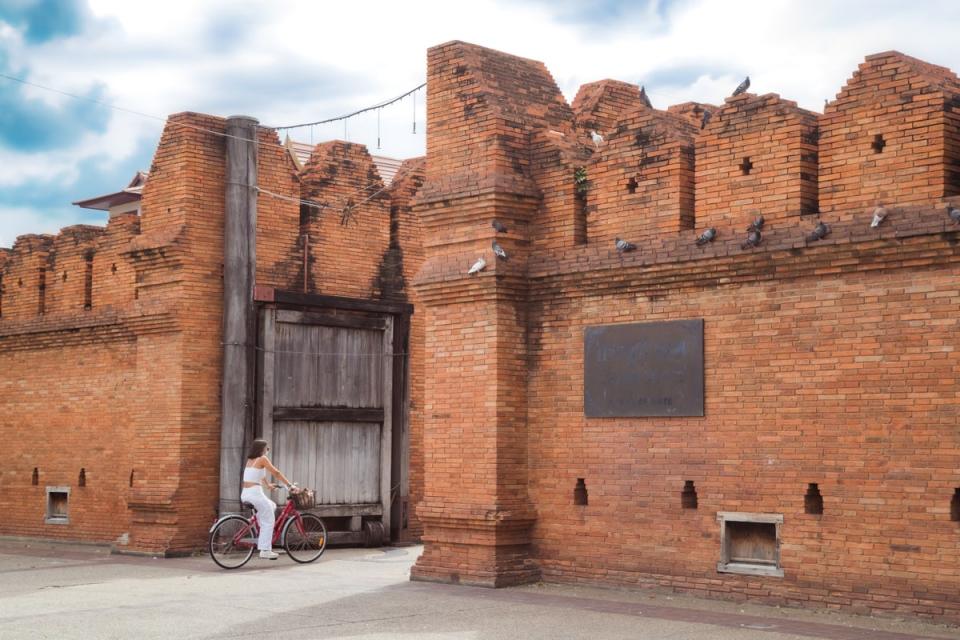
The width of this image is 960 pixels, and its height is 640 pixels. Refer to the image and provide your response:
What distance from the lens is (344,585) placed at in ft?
43.2

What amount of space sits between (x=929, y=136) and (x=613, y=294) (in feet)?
11.3

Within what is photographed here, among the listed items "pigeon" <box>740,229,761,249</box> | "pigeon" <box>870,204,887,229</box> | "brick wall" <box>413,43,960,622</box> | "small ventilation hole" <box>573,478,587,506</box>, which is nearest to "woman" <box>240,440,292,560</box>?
"brick wall" <box>413,43,960,622</box>

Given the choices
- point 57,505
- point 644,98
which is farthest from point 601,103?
point 57,505

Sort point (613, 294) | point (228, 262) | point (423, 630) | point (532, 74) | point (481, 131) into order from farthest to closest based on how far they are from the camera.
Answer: point (228, 262) < point (532, 74) < point (481, 131) < point (613, 294) < point (423, 630)

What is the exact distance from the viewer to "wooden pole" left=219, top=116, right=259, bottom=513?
1648 centimetres

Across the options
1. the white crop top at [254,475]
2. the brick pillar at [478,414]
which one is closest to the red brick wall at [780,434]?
the brick pillar at [478,414]

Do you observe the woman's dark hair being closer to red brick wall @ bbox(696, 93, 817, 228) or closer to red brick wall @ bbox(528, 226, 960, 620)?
red brick wall @ bbox(528, 226, 960, 620)

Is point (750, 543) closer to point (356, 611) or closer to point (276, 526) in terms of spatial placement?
point (356, 611)

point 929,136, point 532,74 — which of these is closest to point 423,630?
point 929,136

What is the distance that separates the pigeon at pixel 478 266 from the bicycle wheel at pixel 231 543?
4.47 m

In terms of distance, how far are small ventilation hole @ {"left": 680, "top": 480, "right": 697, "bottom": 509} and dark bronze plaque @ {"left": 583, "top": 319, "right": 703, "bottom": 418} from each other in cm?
67

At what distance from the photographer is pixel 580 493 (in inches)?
504

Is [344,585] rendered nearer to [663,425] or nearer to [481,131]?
[663,425]

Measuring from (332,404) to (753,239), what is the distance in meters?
7.96
